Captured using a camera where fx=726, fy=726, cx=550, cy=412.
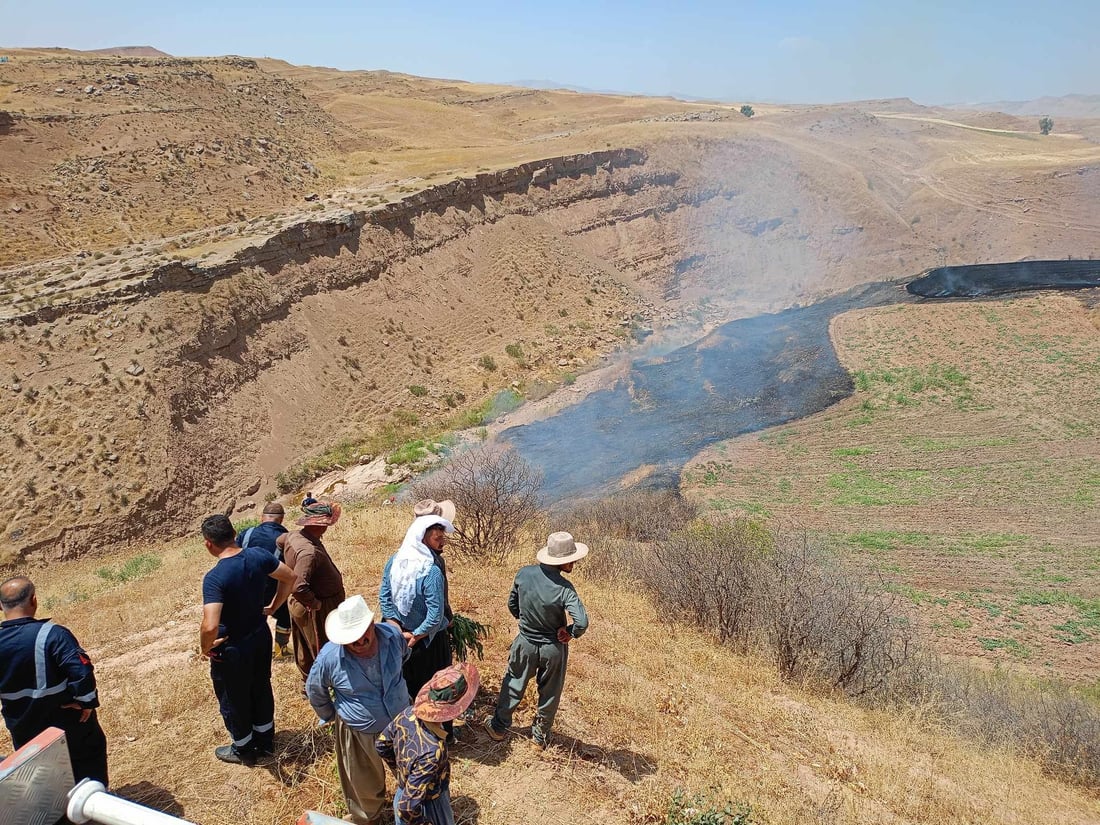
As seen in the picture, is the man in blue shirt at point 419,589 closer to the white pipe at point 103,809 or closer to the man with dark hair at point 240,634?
the man with dark hair at point 240,634

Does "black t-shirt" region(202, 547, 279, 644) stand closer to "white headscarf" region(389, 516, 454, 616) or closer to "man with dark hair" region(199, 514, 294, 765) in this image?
"man with dark hair" region(199, 514, 294, 765)

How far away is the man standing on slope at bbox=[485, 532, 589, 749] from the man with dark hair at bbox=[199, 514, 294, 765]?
1684 millimetres

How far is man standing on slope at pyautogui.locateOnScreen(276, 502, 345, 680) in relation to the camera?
18.1ft

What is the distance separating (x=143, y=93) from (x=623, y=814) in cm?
3492

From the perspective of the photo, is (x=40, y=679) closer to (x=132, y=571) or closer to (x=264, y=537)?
(x=264, y=537)

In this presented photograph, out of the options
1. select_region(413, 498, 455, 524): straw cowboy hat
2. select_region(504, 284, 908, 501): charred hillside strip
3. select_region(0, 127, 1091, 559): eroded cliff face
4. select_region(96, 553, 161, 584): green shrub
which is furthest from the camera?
select_region(504, 284, 908, 501): charred hillside strip

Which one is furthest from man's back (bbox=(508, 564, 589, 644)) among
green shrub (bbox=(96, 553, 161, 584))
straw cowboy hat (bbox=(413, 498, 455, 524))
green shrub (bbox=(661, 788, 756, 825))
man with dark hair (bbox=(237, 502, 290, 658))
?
green shrub (bbox=(96, 553, 161, 584))

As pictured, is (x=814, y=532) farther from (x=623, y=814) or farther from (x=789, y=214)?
(x=789, y=214)

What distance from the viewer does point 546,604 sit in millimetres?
5188

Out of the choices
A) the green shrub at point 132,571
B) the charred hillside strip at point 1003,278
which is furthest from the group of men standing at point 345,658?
the charred hillside strip at point 1003,278

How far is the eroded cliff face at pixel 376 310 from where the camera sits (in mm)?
17359

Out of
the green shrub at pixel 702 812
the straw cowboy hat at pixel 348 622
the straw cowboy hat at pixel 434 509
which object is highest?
the straw cowboy hat at pixel 348 622

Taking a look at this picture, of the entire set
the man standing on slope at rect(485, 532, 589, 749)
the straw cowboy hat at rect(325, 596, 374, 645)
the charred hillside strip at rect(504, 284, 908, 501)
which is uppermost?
the straw cowboy hat at rect(325, 596, 374, 645)

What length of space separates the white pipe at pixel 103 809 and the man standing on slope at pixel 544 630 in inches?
109
